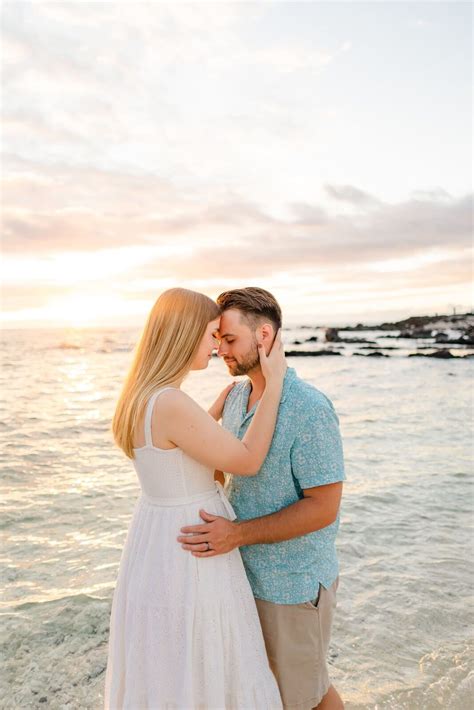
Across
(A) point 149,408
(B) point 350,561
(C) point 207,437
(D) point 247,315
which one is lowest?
(B) point 350,561

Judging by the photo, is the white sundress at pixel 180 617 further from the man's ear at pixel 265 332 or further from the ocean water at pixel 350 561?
the ocean water at pixel 350 561

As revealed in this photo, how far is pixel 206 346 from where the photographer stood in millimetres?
2877

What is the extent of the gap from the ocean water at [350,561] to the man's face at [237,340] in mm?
3053

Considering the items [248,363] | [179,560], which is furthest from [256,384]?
[179,560]

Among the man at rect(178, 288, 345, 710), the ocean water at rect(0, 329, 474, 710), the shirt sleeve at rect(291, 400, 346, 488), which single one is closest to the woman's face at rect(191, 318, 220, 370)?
the man at rect(178, 288, 345, 710)

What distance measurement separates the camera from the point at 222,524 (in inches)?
108

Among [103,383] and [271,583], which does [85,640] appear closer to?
[271,583]

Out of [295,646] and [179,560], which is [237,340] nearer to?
[179,560]

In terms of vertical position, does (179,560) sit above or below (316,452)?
below

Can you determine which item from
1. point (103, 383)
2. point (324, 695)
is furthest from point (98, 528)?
point (103, 383)

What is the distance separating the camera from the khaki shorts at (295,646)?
2.87m

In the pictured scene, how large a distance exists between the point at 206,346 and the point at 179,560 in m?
1.03

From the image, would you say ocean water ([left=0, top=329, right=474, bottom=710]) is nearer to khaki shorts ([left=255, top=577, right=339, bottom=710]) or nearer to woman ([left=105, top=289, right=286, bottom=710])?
khaki shorts ([left=255, top=577, right=339, bottom=710])

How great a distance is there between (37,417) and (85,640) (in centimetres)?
1328
